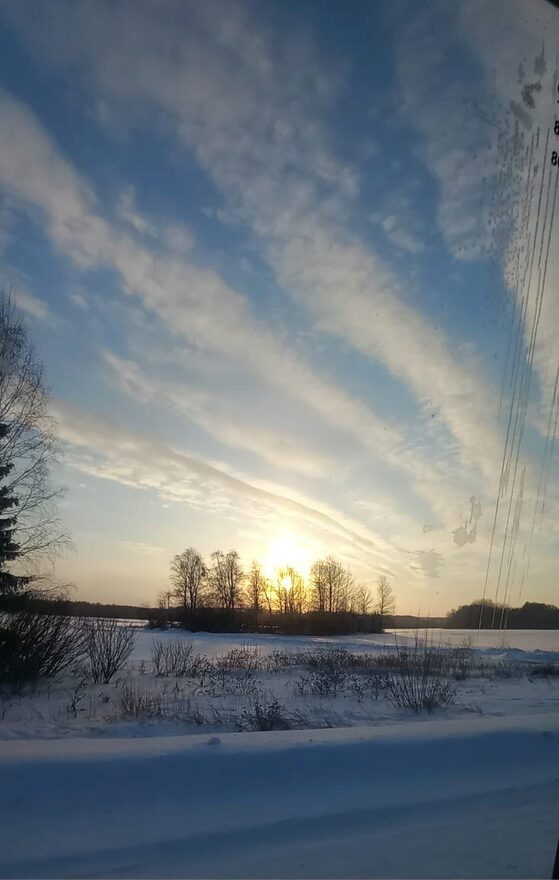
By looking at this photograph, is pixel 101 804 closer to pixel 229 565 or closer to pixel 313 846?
pixel 313 846

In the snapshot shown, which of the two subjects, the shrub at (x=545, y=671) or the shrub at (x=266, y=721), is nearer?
the shrub at (x=266, y=721)

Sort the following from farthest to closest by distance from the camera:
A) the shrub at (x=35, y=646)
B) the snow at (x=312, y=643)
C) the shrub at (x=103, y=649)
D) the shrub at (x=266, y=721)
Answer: the snow at (x=312, y=643) < the shrub at (x=103, y=649) < the shrub at (x=35, y=646) < the shrub at (x=266, y=721)

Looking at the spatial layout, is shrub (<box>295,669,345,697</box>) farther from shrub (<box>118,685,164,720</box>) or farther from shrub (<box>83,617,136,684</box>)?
shrub (<box>83,617,136,684</box>)

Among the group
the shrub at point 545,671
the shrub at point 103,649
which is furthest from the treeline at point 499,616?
the shrub at point 103,649

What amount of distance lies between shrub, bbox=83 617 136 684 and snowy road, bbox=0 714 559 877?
1091 centimetres

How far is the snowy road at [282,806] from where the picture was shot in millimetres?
4438

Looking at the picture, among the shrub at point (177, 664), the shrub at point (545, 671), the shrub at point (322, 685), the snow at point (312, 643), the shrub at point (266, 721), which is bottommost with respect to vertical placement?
the snow at point (312, 643)

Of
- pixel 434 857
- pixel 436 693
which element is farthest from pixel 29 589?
pixel 434 857

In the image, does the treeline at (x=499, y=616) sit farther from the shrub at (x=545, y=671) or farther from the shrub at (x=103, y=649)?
the shrub at (x=103, y=649)

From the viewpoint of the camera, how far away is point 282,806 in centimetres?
577

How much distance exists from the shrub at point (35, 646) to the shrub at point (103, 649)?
0.35 meters

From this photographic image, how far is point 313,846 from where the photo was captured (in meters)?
4.81

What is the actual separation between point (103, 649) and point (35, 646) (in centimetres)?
226

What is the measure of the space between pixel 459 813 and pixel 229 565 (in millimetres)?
86999
